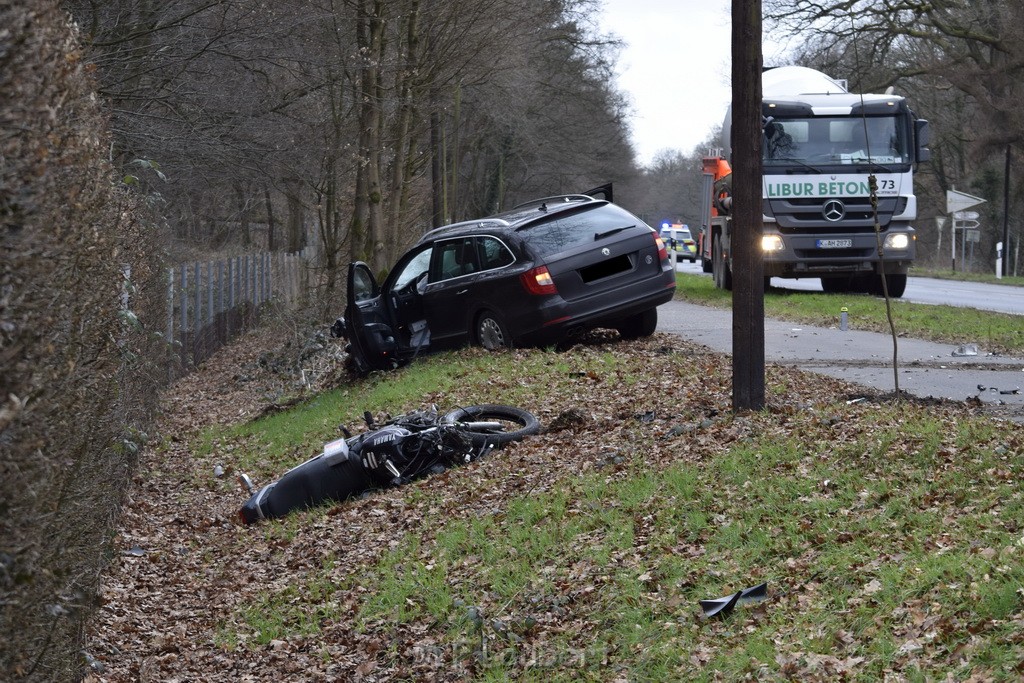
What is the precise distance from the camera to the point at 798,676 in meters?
4.97

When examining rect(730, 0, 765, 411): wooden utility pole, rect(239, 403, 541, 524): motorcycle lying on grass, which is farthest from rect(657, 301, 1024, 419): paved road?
rect(239, 403, 541, 524): motorcycle lying on grass

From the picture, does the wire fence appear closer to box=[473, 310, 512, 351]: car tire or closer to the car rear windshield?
box=[473, 310, 512, 351]: car tire

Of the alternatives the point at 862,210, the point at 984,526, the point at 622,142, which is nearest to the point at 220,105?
the point at 862,210

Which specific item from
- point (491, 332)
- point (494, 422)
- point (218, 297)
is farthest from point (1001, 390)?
point (218, 297)

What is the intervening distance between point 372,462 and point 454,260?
19.6ft

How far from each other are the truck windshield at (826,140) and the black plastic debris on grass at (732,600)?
1663 centimetres

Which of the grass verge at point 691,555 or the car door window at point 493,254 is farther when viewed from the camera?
the car door window at point 493,254

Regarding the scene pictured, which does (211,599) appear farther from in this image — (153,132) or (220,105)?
(220,105)

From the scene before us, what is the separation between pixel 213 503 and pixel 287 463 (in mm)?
1212

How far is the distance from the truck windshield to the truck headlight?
1.38 meters

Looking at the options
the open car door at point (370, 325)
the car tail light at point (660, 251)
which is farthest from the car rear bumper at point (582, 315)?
the open car door at point (370, 325)

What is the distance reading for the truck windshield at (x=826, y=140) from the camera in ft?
71.3

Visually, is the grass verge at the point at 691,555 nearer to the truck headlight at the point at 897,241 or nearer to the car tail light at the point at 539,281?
the car tail light at the point at 539,281

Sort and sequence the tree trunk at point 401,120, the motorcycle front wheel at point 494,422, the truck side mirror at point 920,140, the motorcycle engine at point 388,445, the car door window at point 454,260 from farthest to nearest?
the tree trunk at point 401,120, the truck side mirror at point 920,140, the car door window at point 454,260, the motorcycle front wheel at point 494,422, the motorcycle engine at point 388,445
